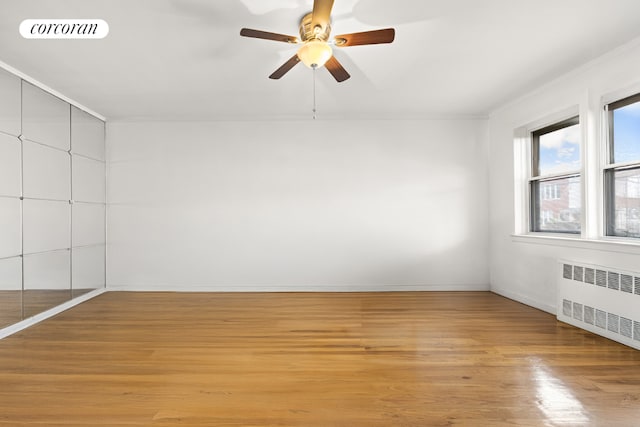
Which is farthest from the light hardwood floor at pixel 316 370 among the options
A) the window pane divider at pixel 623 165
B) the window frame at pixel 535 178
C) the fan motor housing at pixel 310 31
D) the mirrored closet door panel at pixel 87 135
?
the fan motor housing at pixel 310 31

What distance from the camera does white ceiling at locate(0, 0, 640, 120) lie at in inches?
92.6

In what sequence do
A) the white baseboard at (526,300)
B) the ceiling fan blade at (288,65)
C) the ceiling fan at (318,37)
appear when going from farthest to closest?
the white baseboard at (526,300), the ceiling fan blade at (288,65), the ceiling fan at (318,37)

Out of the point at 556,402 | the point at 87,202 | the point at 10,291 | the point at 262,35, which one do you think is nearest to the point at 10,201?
the point at 10,291

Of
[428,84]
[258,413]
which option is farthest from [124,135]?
[258,413]

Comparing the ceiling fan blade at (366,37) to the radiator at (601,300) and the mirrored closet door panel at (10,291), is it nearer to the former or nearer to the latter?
A: the radiator at (601,300)

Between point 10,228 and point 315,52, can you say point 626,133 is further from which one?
point 10,228

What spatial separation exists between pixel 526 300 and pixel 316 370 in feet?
9.63

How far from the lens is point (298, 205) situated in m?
4.94

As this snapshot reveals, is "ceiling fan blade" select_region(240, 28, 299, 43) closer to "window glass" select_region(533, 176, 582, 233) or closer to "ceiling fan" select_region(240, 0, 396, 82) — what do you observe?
"ceiling fan" select_region(240, 0, 396, 82)

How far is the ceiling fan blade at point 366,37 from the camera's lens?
2248 millimetres

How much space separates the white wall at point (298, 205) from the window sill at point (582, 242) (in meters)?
0.86

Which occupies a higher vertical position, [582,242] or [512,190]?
[512,190]

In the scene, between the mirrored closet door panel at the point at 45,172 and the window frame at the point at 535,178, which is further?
the window frame at the point at 535,178

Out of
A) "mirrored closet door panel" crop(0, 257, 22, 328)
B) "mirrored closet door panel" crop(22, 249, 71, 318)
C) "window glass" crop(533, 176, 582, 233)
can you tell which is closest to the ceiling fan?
"window glass" crop(533, 176, 582, 233)
